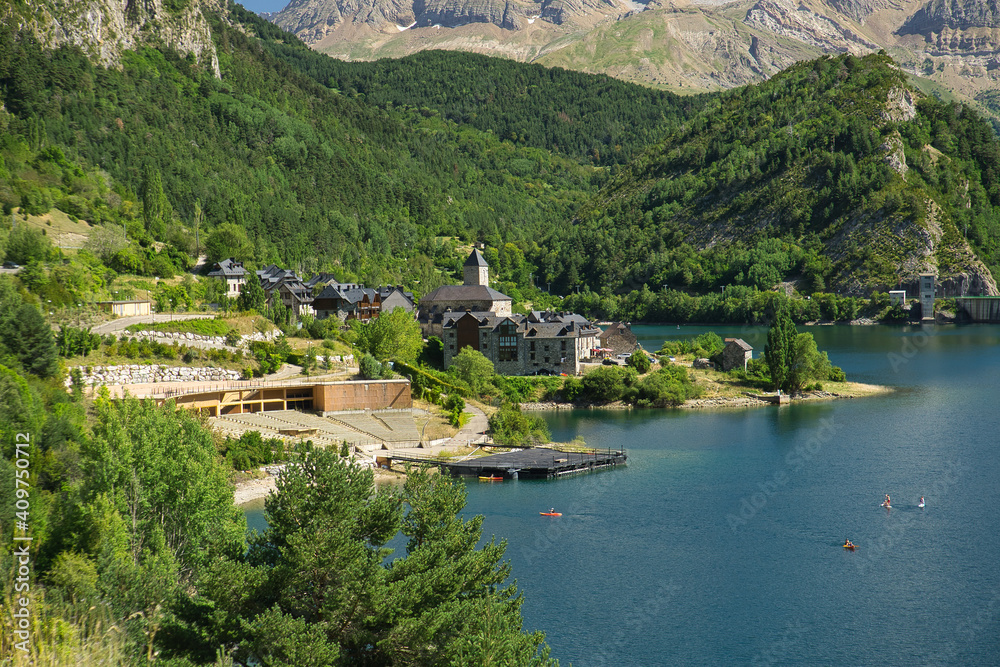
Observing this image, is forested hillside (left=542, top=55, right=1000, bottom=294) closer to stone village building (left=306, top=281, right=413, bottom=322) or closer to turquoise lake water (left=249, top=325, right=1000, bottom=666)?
stone village building (left=306, top=281, right=413, bottom=322)

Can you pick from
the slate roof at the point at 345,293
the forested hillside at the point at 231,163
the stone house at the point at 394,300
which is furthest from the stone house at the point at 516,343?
the forested hillside at the point at 231,163

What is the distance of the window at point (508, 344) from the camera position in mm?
70625

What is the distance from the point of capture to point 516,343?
70688 mm

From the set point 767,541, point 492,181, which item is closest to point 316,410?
point 767,541

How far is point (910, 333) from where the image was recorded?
116 metres

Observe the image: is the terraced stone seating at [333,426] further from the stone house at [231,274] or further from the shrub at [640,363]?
the stone house at [231,274]

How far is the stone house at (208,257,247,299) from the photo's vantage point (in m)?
79.6

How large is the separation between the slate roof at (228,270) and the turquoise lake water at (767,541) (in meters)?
35.0

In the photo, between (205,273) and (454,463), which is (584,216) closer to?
(205,273)

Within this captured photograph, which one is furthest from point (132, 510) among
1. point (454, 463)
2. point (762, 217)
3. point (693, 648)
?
point (762, 217)

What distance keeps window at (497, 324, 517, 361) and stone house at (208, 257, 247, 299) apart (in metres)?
24.0

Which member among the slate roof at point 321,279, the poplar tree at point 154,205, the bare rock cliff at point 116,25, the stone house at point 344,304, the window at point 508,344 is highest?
the bare rock cliff at point 116,25

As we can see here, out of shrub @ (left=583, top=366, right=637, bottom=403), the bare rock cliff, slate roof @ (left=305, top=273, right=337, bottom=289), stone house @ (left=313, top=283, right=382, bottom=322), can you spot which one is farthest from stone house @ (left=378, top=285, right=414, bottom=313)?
the bare rock cliff

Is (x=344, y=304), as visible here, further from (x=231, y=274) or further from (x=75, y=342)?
(x=75, y=342)
